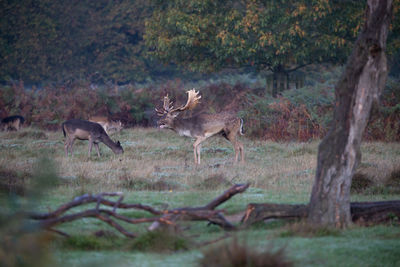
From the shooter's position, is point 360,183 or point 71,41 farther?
point 71,41

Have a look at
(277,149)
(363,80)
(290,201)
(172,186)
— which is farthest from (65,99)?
(363,80)

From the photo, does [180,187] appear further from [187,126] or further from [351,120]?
[187,126]

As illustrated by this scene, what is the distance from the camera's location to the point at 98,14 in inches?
1596

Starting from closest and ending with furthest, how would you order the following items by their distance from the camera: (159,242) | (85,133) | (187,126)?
(159,242) → (187,126) → (85,133)

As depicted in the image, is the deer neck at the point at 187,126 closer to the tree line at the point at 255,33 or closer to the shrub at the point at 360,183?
the tree line at the point at 255,33

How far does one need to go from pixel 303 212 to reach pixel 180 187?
4135 mm

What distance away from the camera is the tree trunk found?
6.81 m

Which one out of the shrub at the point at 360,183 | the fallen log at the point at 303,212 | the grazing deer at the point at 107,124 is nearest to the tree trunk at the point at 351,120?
the fallen log at the point at 303,212

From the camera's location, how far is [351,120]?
6816 mm

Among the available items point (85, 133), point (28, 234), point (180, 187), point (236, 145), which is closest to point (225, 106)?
point (236, 145)

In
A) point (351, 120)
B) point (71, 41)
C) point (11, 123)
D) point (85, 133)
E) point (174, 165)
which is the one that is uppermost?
point (71, 41)

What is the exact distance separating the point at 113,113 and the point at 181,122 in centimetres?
994

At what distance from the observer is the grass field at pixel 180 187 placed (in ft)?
17.9

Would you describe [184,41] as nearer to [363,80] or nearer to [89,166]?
[89,166]
